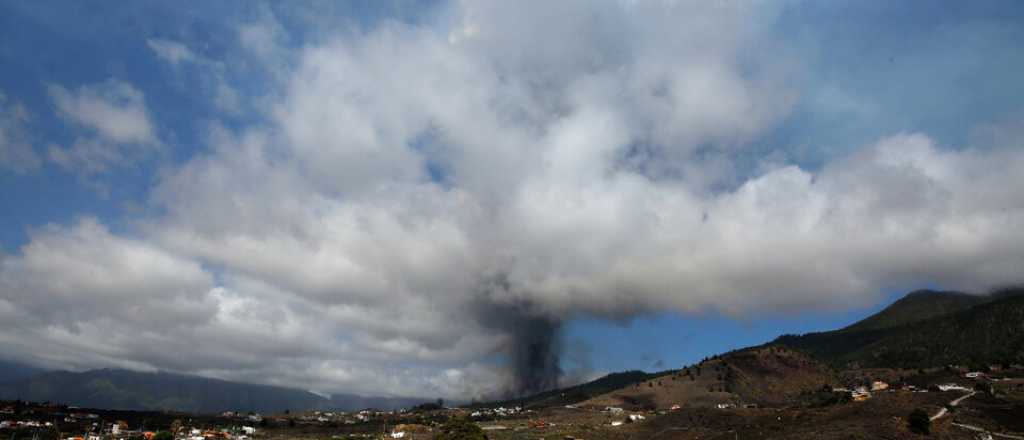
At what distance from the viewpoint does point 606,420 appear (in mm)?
182500

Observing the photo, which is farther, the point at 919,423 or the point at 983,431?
the point at 919,423

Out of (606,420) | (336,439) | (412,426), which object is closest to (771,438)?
(606,420)

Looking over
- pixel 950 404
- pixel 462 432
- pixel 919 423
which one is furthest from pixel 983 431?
pixel 462 432

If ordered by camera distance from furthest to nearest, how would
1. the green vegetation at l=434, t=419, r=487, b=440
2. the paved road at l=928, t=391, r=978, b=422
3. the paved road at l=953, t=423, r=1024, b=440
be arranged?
1. the green vegetation at l=434, t=419, r=487, b=440
2. the paved road at l=928, t=391, r=978, b=422
3. the paved road at l=953, t=423, r=1024, b=440

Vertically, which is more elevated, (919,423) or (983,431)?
(919,423)

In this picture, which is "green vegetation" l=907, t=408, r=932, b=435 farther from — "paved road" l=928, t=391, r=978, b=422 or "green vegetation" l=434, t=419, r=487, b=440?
"green vegetation" l=434, t=419, r=487, b=440

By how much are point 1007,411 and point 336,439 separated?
137m

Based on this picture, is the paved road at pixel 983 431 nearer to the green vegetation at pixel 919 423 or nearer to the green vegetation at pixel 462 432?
the green vegetation at pixel 919 423

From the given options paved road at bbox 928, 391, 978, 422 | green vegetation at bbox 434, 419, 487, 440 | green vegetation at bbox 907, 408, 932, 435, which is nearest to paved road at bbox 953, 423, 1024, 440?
green vegetation at bbox 907, 408, 932, 435

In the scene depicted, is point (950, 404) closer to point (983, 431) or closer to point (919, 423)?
point (983, 431)

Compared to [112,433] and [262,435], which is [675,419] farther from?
[112,433]

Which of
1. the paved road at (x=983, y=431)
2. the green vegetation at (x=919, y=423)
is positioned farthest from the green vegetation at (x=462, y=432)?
the paved road at (x=983, y=431)

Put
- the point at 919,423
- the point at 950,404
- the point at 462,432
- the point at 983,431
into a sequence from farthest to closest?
the point at 462,432, the point at 950,404, the point at 919,423, the point at 983,431

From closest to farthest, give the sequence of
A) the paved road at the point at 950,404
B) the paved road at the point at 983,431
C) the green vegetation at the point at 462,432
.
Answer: the paved road at the point at 983,431 < the paved road at the point at 950,404 < the green vegetation at the point at 462,432
